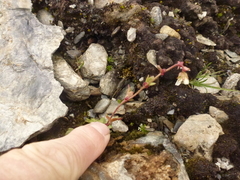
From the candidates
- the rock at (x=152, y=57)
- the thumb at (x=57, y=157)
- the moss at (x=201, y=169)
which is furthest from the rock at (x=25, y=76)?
the moss at (x=201, y=169)

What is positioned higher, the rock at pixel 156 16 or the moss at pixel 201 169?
the rock at pixel 156 16

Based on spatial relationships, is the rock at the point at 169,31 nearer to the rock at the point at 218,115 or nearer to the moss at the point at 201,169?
the rock at the point at 218,115

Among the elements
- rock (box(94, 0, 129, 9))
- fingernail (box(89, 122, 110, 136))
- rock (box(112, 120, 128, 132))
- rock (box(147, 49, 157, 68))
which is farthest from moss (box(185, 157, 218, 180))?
rock (box(94, 0, 129, 9))

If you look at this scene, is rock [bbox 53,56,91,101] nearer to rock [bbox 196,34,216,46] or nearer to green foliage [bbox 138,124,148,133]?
green foliage [bbox 138,124,148,133]

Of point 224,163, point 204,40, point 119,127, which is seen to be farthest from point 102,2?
point 224,163

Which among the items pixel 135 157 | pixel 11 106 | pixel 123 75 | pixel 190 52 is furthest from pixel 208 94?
pixel 11 106

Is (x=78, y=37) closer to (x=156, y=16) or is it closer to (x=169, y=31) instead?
(x=156, y=16)
